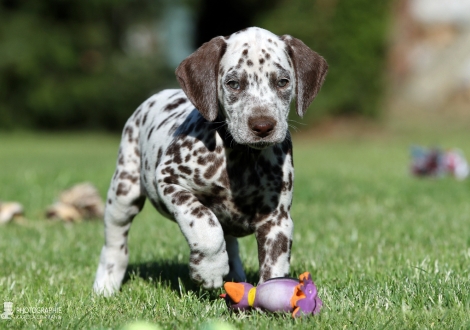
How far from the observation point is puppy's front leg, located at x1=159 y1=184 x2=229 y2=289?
157 inches

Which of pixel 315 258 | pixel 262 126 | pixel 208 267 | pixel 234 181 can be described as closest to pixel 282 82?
pixel 262 126

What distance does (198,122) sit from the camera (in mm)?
4480

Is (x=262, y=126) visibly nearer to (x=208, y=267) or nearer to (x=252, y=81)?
(x=252, y=81)

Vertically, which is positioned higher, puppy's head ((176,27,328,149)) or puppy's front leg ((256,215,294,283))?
puppy's head ((176,27,328,149))

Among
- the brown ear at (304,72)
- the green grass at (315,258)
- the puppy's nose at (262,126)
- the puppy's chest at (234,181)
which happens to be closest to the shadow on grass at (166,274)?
the green grass at (315,258)

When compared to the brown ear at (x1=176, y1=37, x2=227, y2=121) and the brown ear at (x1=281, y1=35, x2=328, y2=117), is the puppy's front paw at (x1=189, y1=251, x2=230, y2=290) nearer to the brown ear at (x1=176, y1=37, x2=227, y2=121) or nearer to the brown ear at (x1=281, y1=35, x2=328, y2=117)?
the brown ear at (x1=176, y1=37, x2=227, y2=121)

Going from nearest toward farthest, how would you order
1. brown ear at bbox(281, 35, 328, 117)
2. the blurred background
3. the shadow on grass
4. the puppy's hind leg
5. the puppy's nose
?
the puppy's nose, brown ear at bbox(281, 35, 328, 117), the shadow on grass, the puppy's hind leg, the blurred background

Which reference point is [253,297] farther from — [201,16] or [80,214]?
[201,16]

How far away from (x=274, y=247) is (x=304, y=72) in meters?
1.13

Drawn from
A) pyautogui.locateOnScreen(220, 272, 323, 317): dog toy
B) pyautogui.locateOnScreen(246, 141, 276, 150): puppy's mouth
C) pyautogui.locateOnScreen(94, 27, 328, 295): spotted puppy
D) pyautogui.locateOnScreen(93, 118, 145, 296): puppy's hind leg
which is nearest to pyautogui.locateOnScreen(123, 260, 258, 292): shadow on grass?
pyautogui.locateOnScreen(93, 118, 145, 296): puppy's hind leg

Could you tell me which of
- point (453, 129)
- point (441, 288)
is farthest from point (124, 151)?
point (453, 129)

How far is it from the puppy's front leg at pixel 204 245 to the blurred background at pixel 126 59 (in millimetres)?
19757

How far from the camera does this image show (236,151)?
14.0 ft

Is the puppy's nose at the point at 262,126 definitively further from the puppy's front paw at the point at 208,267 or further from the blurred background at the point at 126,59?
the blurred background at the point at 126,59
